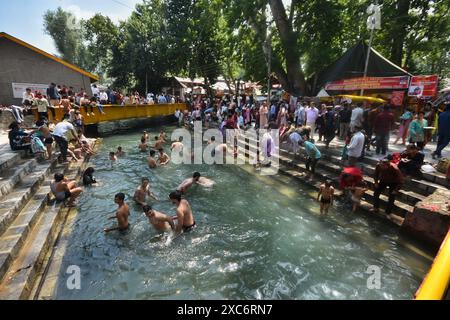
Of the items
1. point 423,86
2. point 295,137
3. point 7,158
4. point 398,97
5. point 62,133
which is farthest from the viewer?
point 398,97

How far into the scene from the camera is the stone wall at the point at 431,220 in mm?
5605

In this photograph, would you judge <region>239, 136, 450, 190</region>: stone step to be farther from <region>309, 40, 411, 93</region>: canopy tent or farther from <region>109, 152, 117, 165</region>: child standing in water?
<region>109, 152, 117, 165</region>: child standing in water

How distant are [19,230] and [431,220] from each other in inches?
333

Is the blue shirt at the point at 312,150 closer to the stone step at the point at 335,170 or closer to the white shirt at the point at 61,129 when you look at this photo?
the stone step at the point at 335,170

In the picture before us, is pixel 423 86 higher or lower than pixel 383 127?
higher

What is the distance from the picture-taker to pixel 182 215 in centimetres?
652

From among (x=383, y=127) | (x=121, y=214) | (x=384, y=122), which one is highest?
(x=384, y=122)

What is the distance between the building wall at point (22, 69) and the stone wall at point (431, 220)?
820 inches

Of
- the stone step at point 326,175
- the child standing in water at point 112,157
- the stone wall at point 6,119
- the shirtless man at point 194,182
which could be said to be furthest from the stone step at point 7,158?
the stone step at point 326,175

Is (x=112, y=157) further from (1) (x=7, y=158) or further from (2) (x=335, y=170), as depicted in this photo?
(2) (x=335, y=170)

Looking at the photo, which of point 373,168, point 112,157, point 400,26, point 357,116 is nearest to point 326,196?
point 373,168

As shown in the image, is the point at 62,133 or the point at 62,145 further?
the point at 62,145
